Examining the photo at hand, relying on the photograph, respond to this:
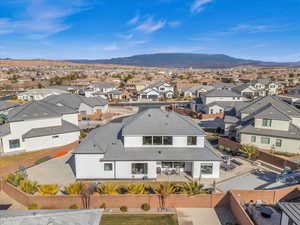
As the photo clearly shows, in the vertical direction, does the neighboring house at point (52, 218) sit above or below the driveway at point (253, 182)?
above

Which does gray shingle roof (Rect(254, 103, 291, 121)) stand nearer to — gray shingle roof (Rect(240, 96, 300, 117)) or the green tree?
gray shingle roof (Rect(240, 96, 300, 117))

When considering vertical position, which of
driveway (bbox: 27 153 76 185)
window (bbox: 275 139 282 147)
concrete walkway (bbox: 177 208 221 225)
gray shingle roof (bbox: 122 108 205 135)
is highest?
gray shingle roof (bbox: 122 108 205 135)

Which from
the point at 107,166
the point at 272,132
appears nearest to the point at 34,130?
the point at 107,166

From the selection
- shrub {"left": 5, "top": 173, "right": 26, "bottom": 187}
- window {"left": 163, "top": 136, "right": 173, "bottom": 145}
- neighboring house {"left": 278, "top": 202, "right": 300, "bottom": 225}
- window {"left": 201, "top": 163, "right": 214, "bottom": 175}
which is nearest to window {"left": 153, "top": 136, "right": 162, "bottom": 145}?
window {"left": 163, "top": 136, "right": 173, "bottom": 145}

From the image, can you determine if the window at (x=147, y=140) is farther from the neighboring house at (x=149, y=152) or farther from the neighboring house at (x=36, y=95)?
the neighboring house at (x=36, y=95)

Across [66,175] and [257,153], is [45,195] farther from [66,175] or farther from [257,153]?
[257,153]

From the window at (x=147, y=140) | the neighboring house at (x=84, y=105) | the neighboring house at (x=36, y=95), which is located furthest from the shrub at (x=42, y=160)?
the neighboring house at (x=36, y=95)

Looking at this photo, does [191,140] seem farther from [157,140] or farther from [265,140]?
[265,140]
